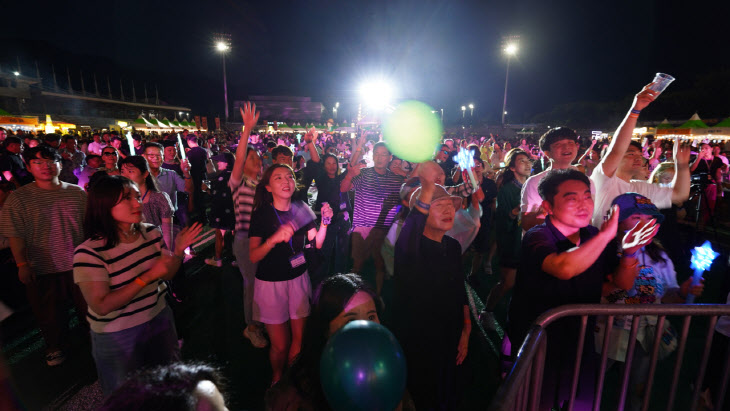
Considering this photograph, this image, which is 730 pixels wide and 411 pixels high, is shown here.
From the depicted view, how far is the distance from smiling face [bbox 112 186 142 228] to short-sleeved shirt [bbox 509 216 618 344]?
248cm

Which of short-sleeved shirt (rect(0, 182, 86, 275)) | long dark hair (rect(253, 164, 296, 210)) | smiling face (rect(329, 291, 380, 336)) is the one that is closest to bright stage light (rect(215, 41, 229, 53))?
short-sleeved shirt (rect(0, 182, 86, 275))

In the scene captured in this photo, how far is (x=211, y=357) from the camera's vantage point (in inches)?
143

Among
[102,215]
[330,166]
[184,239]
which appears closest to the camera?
[102,215]

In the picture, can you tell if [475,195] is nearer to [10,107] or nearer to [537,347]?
[537,347]

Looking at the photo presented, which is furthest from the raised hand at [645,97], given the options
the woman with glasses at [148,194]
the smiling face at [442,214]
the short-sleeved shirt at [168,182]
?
the short-sleeved shirt at [168,182]

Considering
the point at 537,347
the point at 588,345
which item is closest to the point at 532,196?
the point at 588,345

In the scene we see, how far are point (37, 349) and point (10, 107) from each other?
6065cm

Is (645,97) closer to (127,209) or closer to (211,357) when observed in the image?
(127,209)

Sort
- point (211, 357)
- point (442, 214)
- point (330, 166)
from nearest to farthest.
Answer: point (442, 214) → point (211, 357) → point (330, 166)

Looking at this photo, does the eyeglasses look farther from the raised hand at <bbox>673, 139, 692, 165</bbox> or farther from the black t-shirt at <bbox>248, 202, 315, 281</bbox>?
the raised hand at <bbox>673, 139, 692, 165</bbox>

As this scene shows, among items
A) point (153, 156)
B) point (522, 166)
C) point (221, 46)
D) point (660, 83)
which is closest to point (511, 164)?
point (522, 166)

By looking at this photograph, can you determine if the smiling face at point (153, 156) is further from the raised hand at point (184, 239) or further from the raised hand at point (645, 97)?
the raised hand at point (645, 97)

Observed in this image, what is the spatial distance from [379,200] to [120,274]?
10.1ft

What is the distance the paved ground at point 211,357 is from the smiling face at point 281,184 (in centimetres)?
189
